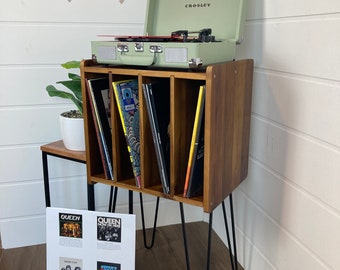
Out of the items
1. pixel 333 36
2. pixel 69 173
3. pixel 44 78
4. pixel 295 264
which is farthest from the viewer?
pixel 69 173

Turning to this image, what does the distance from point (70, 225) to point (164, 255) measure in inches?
21.3

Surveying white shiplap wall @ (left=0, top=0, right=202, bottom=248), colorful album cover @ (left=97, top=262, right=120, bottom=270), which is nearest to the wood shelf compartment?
colorful album cover @ (left=97, top=262, right=120, bottom=270)

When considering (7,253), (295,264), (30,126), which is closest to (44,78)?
(30,126)

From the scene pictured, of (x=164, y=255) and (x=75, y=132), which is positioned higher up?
(x=75, y=132)

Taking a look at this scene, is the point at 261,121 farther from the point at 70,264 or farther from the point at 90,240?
the point at 70,264

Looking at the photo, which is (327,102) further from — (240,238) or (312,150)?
(240,238)

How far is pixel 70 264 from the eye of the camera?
1.38 m

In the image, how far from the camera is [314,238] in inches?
44.7

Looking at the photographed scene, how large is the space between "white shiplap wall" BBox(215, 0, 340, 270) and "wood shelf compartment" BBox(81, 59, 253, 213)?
0.09m

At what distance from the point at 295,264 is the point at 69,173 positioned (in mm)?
1069

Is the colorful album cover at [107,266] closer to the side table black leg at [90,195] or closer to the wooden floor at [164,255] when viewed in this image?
the side table black leg at [90,195]

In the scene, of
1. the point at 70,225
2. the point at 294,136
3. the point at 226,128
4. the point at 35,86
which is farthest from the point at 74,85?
the point at 294,136

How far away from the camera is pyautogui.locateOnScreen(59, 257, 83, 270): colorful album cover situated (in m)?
1.37

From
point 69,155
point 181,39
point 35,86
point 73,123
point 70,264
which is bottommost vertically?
point 70,264
